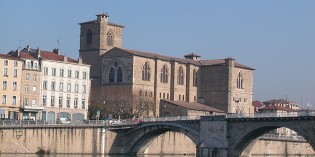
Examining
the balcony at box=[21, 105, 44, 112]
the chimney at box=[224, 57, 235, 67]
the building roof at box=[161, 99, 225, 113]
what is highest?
the chimney at box=[224, 57, 235, 67]

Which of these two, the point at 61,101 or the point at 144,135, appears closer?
the point at 144,135

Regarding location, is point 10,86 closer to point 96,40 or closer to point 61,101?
point 61,101

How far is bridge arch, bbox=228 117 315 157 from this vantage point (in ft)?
248

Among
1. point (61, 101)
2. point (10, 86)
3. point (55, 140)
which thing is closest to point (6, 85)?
point (10, 86)

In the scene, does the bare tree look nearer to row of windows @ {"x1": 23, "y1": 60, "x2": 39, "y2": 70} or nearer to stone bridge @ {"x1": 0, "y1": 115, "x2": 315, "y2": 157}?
row of windows @ {"x1": 23, "y1": 60, "x2": 39, "y2": 70}

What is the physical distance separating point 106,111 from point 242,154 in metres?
41.0

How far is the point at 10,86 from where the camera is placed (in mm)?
104312

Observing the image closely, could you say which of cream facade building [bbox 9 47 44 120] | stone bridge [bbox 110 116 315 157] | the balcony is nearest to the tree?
the balcony

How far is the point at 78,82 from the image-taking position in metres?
116

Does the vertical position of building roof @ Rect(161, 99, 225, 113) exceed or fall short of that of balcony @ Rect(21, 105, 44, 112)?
it exceeds it

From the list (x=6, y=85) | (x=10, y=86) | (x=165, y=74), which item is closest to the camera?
(x=6, y=85)

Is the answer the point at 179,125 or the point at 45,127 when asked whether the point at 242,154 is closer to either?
the point at 179,125

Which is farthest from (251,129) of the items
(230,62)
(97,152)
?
(230,62)

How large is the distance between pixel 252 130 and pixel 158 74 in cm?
5558
